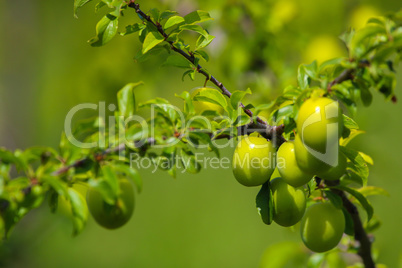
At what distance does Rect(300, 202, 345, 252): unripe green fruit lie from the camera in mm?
539

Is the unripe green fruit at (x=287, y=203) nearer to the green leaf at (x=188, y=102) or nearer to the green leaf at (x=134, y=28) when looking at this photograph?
the green leaf at (x=188, y=102)

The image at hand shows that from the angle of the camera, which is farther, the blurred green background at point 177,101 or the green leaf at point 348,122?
the blurred green background at point 177,101

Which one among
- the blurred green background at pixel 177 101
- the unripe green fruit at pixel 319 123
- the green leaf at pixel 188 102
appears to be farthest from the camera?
the blurred green background at pixel 177 101

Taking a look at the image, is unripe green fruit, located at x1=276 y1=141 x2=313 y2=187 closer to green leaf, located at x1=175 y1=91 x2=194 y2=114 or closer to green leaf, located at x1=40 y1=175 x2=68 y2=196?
green leaf, located at x1=175 y1=91 x2=194 y2=114

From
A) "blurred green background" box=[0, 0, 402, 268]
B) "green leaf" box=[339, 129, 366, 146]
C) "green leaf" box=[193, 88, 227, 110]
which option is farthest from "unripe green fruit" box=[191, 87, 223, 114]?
"blurred green background" box=[0, 0, 402, 268]

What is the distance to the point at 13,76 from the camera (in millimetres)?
2176

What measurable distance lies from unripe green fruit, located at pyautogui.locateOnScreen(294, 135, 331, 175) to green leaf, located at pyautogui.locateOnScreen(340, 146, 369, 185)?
50mm

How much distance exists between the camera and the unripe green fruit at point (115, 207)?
566mm

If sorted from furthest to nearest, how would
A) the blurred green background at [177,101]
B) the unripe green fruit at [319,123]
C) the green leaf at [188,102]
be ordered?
the blurred green background at [177,101], the green leaf at [188,102], the unripe green fruit at [319,123]

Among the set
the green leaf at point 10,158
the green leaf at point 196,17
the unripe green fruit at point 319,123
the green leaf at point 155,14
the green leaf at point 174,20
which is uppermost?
the green leaf at point 196,17

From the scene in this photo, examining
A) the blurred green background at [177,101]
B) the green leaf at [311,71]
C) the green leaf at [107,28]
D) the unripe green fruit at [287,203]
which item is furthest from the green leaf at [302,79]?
the blurred green background at [177,101]

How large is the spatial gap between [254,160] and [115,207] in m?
0.19

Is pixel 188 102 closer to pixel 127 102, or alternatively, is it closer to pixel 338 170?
pixel 127 102

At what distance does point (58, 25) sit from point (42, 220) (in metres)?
2.29
